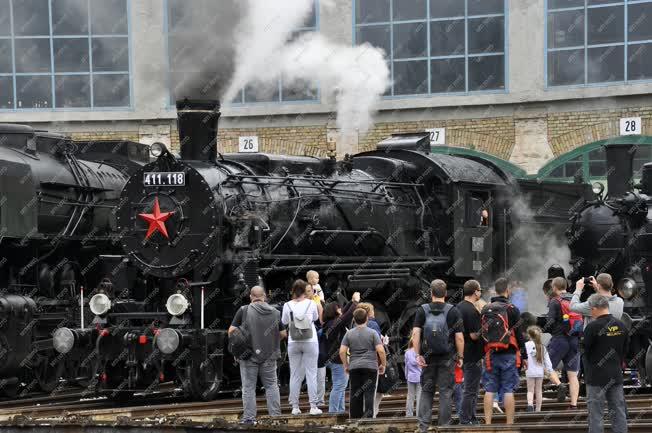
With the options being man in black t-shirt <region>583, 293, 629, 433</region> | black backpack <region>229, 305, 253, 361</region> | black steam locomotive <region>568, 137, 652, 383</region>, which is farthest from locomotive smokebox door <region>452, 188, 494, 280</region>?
man in black t-shirt <region>583, 293, 629, 433</region>

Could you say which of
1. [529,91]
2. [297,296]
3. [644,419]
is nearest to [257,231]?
[297,296]

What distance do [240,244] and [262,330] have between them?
269cm

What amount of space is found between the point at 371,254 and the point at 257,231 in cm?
261

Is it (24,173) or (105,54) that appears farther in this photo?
(105,54)

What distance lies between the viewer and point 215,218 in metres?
15.4

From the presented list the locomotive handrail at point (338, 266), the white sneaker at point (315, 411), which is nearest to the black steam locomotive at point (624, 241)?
the locomotive handrail at point (338, 266)

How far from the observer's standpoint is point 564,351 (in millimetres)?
14484

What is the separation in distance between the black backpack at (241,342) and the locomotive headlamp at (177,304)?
2.35 meters

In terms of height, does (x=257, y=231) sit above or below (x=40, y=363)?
above

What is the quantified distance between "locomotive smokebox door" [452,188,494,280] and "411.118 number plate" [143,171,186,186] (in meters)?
4.51

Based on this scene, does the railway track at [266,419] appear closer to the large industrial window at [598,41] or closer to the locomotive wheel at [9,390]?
the locomotive wheel at [9,390]

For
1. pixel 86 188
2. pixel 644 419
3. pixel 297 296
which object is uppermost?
pixel 86 188

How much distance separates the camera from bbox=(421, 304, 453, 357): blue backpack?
11.8 m

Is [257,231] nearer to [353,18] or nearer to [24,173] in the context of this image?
[24,173]
